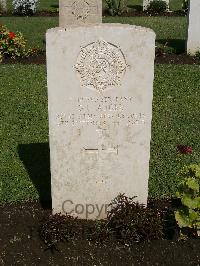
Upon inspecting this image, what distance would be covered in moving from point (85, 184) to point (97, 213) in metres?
0.36

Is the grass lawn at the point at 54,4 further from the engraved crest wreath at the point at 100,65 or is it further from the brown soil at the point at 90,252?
the brown soil at the point at 90,252

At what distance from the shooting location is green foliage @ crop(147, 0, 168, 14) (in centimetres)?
1952

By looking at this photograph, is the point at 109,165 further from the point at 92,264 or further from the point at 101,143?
the point at 92,264

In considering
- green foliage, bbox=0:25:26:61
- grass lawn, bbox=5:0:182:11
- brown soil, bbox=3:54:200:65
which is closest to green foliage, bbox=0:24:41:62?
green foliage, bbox=0:25:26:61

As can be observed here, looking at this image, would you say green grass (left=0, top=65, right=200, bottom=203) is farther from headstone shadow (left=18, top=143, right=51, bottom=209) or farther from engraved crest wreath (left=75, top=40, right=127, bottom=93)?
engraved crest wreath (left=75, top=40, right=127, bottom=93)

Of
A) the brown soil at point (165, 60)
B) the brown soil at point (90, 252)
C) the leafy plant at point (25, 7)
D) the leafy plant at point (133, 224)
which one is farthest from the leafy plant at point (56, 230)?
the leafy plant at point (25, 7)

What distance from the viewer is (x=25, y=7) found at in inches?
750

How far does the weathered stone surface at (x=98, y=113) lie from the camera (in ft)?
13.2

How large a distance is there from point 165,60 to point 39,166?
6.46 metres

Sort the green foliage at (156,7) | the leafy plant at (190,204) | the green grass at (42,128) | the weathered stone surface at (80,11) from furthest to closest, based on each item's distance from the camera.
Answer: the green foliage at (156,7)
the weathered stone surface at (80,11)
the green grass at (42,128)
the leafy plant at (190,204)

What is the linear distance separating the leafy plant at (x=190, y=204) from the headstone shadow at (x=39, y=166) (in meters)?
1.55

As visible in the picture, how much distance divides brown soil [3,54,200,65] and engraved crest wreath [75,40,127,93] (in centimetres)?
758

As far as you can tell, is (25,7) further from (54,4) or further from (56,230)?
(56,230)

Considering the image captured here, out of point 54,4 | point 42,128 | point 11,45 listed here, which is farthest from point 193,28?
point 54,4
